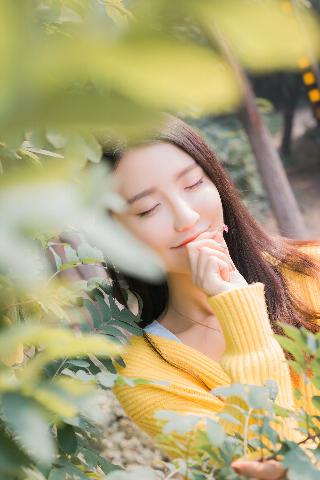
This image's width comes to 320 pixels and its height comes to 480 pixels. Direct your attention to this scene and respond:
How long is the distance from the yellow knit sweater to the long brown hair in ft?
0.18

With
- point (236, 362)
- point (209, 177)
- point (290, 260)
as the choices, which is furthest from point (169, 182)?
point (290, 260)

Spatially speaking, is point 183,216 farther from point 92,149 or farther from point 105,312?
point 92,149

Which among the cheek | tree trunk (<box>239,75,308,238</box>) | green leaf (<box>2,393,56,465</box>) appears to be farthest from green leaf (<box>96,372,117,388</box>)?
tree trunk (<box>239,75,308,238</box>)

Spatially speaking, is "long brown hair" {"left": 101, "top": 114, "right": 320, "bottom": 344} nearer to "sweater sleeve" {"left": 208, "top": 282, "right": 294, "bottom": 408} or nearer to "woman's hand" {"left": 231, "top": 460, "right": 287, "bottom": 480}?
"sweater sleeve" {"left": 208, "top": 282, "right": 294, "bottom": 408}

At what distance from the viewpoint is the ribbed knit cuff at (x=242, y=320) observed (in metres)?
1.68

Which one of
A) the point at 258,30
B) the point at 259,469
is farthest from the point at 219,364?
the point at 258,30

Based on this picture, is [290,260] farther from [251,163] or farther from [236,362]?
[251,163]

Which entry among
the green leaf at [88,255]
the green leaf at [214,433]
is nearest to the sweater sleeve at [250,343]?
the green leaf at [88,255]

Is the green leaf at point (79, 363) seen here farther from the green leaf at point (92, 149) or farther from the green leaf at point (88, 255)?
the green leaf at point (92, 149)

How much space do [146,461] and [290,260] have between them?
3583 millimetres

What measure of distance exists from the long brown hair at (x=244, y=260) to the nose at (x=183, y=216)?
8.1 inches

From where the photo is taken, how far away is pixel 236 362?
1.66m

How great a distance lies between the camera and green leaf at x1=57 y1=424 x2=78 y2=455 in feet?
3.68

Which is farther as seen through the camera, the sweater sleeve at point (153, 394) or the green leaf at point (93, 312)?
the sweater sleeve at point (153, 394)
